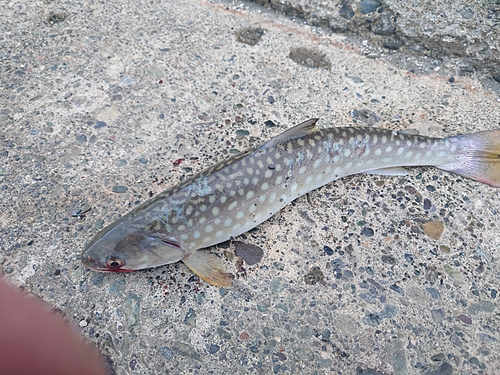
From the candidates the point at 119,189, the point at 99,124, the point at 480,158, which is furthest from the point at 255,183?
the point at 480,158

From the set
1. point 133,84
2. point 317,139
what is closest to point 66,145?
point 133,84

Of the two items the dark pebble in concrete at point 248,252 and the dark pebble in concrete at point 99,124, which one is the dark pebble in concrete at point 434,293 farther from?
the dark pebble in concrete at point 99,124

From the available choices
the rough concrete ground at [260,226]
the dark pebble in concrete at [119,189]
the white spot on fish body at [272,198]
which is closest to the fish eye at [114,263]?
the rough concrete ground at [260,226]

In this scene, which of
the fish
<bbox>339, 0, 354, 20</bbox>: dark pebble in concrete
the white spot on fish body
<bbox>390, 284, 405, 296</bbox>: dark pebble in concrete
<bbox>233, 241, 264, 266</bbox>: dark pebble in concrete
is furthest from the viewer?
<bbox>339, 0, 354, 20</bbox>: dark pebble in concrete

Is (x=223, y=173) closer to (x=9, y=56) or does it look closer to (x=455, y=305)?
(x=455, y=305)

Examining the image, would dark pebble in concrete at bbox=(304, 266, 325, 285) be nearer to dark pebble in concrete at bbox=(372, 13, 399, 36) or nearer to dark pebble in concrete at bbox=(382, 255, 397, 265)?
dark pebble in concrete at bbox=(382, 255, 397, 265)

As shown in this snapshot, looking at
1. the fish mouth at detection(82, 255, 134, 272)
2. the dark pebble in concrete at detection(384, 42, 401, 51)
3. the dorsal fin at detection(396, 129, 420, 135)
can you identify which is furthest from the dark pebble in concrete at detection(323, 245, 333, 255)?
the dark pebble in concrete at detection(384, 42, 401, 51)
